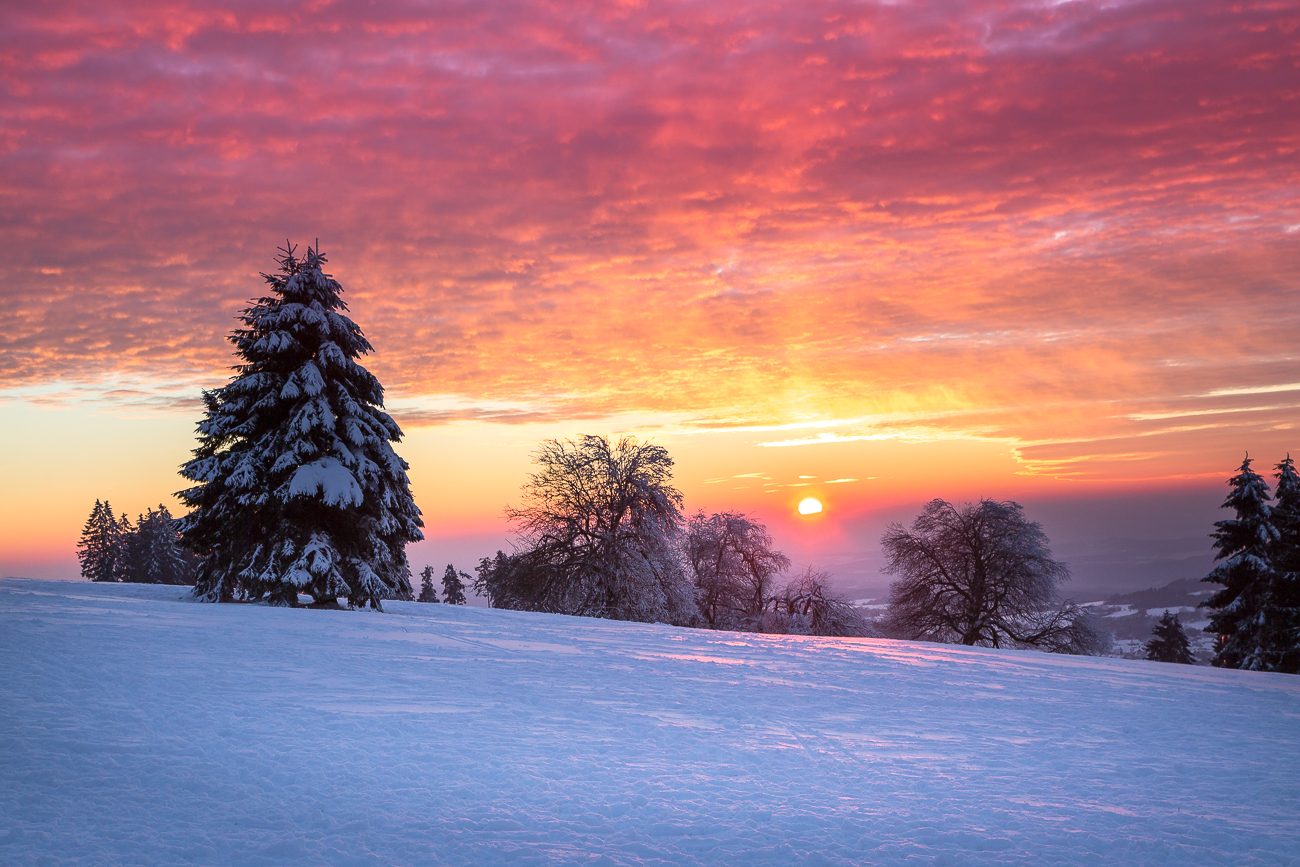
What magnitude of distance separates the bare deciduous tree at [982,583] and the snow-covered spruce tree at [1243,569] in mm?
5482

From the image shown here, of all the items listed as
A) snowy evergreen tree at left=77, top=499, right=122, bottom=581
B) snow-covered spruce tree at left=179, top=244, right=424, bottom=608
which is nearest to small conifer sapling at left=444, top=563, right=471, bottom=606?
snowy evergreen tree at left=77, top=499, right=122, bottom=581

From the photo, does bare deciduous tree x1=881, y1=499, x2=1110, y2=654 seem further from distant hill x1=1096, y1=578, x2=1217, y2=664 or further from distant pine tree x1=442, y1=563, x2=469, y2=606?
distant hill x1=1096, y1=578, x2=1217, y2=664

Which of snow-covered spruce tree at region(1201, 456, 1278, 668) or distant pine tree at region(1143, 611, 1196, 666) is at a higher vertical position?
snow-covered spruce tree at region(1201, 456, 1278, 668)

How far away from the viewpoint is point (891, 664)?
15555 millimetres

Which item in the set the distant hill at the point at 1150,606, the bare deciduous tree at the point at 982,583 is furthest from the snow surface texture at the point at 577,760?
the distant hill at the point at 1150,606

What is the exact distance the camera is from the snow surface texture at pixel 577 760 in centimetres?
571

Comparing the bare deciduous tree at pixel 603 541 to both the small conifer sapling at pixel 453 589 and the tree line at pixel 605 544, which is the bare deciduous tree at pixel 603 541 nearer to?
the tree line at pixel 605 544

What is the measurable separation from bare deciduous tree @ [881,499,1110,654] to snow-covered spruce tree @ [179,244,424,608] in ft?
87.5

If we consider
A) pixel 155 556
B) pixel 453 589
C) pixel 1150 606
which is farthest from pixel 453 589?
pixel 1150 606

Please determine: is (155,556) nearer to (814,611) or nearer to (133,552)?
(133,552)

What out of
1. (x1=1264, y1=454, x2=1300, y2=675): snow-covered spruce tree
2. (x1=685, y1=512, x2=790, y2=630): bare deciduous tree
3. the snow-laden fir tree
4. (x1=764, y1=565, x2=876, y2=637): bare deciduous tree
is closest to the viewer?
(x1=1264, y1=454, x2=1300, y2=675): snow-covered spruce tree

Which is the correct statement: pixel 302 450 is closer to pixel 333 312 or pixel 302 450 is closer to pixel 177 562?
pixel 333 312

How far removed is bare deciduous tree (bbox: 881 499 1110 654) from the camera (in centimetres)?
3688

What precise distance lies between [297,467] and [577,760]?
15651mm
